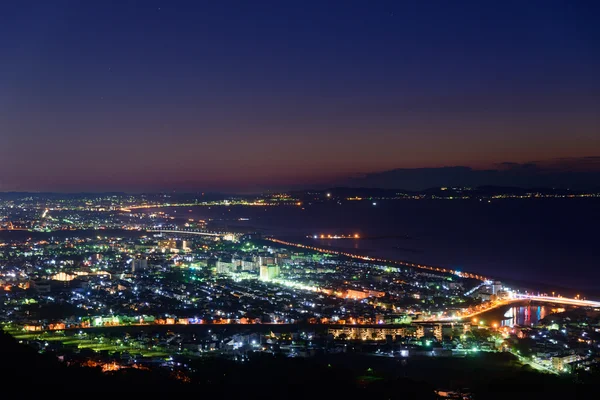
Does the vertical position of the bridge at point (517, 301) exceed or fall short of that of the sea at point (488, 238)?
it exceeds it

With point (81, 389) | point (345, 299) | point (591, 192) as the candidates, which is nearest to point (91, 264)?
point (345, 299)

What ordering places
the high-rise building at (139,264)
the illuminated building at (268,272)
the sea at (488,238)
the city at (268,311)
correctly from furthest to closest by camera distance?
the sea at (488,238)
the high-rise building at (139,264)
the illuminated building at (268,272)
the city at (268,311)

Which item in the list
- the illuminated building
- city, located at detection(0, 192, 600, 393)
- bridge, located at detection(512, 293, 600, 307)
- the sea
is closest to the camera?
city, located at detection(0, 192, 600, 393)

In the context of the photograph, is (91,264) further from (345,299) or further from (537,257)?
(537,257)

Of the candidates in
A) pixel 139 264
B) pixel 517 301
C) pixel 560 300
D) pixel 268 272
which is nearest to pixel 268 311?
pixel 517 301

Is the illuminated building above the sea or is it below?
above

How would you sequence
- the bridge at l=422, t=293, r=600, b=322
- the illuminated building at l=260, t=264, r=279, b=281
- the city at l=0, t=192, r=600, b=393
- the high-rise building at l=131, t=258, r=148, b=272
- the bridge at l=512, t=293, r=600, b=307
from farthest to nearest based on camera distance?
the high-rise building at l=131, t=258, r=148, b=272 → the illuminated building at l=260, t=264, r=279, b=281 → the bridge at l=512, t=293, r=600, b=307 → the bridge at l=422, t=293, r=600, b=322 → the city at l=0, t=192, r=600, b=393

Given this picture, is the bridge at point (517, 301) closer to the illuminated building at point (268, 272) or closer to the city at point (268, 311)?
the city at point (268, 311)

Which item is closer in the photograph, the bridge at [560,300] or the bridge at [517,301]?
the bridge at [517,301]

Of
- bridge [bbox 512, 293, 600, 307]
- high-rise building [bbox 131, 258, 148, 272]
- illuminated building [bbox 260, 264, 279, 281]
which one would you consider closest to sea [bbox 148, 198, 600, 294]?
bridge [bbox 512, 293, 600, 307]

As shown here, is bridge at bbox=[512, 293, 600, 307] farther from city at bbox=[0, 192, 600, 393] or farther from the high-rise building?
the high-rise building

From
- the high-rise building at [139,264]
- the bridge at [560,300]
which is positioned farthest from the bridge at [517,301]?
the high-rise building at [139,264]

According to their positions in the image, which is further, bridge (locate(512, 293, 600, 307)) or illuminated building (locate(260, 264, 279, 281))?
illuminated building (locate(260, 264, 279, 281))
